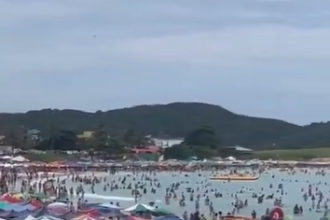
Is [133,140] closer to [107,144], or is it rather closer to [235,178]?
[107,144]

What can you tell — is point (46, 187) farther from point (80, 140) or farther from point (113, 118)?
point (113, 118)

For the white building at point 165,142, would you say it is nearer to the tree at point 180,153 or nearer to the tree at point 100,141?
the tree at point 180,153

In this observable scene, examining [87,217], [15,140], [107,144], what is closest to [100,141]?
[107,144]

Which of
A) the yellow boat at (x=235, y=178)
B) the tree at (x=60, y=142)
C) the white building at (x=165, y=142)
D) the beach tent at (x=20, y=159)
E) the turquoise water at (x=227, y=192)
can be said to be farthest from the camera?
the white building at (x=165, y=142)

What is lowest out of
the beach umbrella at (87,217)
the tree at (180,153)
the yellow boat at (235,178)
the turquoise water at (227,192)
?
the beach umbrella at (87,217)

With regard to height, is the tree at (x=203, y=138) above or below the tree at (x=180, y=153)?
above

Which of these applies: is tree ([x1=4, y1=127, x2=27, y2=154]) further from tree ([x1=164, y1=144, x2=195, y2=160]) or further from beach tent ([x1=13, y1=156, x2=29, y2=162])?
tree ([x1=164, y1=144, x2=195, y2=160])

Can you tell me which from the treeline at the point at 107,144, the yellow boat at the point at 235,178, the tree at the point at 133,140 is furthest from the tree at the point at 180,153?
the yellow boat at the point at 235,178

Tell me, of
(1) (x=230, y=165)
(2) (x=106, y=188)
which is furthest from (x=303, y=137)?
(2) (x=106, y=188)

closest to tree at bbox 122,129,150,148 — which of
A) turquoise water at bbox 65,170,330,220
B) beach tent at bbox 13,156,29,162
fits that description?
turquoise water at bbox 65,170,330,220

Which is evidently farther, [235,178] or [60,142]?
[60,142]

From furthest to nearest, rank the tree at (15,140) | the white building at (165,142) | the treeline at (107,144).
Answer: the white building at (165,142) → the treeline at (107,144) → the tree at (15,140)
